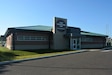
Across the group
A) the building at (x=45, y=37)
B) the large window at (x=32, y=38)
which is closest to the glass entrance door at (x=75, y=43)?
the building at (x=45, y=37)

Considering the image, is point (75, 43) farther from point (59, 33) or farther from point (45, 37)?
point (45, 37)

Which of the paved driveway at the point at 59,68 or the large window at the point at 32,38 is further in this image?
the large window at the point at 32,38

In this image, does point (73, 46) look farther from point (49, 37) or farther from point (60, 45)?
point (49, 37)

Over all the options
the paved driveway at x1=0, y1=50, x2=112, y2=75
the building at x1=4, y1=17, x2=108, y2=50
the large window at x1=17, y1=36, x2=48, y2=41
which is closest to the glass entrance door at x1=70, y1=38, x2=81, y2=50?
the building at x1=4, y1=17, x2=108, y2=50

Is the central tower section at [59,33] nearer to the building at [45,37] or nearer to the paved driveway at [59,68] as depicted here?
the building at [45,37]

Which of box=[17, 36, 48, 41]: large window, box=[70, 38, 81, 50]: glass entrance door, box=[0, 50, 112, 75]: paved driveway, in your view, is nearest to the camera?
box=[0, 50, 112, 75]: paved driveway

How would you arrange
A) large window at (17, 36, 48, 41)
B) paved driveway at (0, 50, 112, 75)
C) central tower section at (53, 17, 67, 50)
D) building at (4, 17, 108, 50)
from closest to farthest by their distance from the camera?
paved driveway at (0, 50, 112, 75), building at (4, 17, 108, 50), large window at (17, 36, 48, 41), central tower section at (53, 17, 67, 50)

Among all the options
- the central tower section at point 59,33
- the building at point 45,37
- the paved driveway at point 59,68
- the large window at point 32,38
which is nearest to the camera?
the paved driveway at point 59,68

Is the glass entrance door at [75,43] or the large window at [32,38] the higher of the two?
the large window at [32,38]

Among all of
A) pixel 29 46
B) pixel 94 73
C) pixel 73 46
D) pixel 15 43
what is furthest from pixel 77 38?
pixel 94 73

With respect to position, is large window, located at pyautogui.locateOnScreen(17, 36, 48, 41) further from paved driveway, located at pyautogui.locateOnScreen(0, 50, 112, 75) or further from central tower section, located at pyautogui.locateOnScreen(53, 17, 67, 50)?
paved driveway, located at pyautogui.locateOnScreen(0, 50, 112, 75)

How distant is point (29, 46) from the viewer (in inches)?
1070

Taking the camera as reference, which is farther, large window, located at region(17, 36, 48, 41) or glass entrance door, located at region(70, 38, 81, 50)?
glass entrance door, located at region(70, 38, 81, 50)

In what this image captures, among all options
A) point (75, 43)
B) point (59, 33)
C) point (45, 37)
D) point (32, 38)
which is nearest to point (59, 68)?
point (32, 38)
